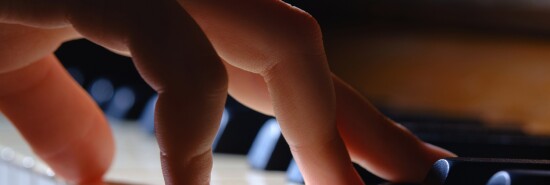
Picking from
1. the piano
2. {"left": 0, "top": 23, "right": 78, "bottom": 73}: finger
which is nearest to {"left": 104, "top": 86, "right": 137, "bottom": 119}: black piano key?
the piano

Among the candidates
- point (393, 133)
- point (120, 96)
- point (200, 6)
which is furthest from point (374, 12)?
point (200, 6)

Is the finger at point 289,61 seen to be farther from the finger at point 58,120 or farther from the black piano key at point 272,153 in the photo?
the black piano key at point 272,153

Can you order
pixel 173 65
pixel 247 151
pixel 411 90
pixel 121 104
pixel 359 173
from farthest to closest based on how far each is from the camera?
pixel 411 90, pixel 121 104, pixel 247 151, pixel 359 173, pixel 173 65

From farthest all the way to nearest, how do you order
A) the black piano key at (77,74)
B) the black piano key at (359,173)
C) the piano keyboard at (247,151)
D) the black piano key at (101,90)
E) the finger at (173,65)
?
the black piano key at (77,74), the black piano key at (101,90), the piano keyboard at (247,151), the black piano key at (359,173), the finger at (173,65)

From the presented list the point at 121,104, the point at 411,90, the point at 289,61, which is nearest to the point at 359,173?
the point at 289,61

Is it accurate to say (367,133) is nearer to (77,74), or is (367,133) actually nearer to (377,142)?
(377,142)

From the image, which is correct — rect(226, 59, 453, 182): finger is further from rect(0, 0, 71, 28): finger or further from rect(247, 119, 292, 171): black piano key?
rect(247, 119, 292, 171): black piano key

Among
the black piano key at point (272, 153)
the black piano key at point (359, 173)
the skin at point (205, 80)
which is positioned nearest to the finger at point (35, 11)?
the skin at point (205, 80)
